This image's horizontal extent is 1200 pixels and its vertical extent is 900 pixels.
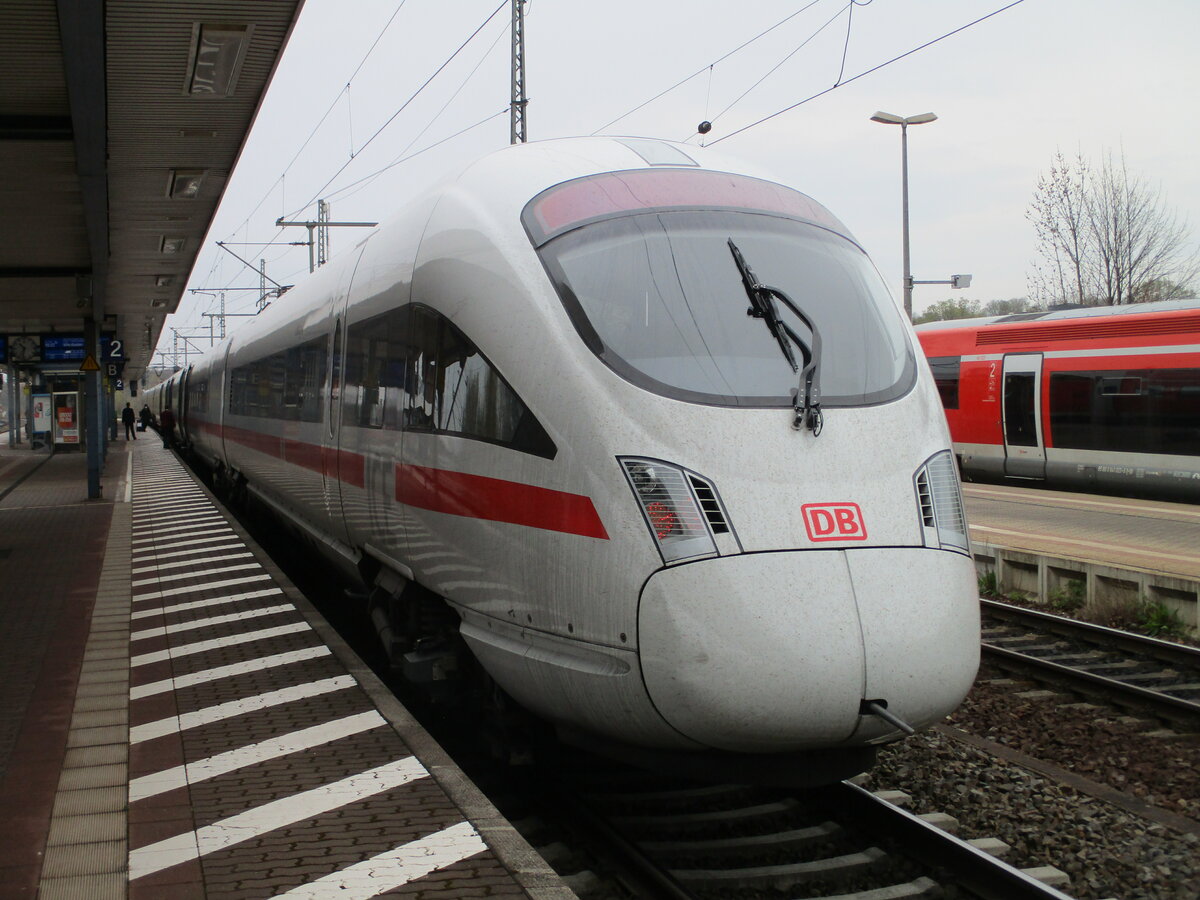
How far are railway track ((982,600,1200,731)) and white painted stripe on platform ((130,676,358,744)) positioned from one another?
4.71 meters

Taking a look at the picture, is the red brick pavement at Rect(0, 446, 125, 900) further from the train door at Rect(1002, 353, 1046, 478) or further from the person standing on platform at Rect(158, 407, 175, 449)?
the person standing on platform at Rect(158, 407, 175, 449)

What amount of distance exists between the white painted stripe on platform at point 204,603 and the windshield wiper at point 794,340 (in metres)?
6.48

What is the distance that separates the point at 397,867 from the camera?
399 cm

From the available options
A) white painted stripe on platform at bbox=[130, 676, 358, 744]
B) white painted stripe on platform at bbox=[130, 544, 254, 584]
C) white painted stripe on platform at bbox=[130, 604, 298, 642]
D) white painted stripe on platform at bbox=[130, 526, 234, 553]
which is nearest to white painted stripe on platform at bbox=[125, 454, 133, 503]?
white painted stripe on platform at bbox=[130, 526, 234, 553]

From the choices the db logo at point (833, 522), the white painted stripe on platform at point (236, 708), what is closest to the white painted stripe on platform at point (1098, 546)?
the white painted stripe on platform at point (236, 708)

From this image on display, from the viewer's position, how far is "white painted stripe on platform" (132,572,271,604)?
33.9 feet

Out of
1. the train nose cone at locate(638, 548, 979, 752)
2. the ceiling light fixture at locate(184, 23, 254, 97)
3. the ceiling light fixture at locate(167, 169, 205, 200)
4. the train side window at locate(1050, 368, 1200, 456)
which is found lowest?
the train nose cone at locate(638, 548, 979, 752)

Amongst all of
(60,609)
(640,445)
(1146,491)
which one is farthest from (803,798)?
(1146,491)

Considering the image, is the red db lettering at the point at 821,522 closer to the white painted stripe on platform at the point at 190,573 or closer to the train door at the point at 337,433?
the train door at the point at 337,433

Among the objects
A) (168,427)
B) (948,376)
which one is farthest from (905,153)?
(168,427)

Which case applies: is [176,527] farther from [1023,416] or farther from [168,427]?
[168,427]

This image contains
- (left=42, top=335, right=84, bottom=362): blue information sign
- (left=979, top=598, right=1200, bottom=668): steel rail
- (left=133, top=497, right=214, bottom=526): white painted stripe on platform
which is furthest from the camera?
(left=42, top=335, right=84, bottom=362): blue information sign

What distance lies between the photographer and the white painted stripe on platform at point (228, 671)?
22.3 ft

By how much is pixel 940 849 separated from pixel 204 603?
7079 millimetres
